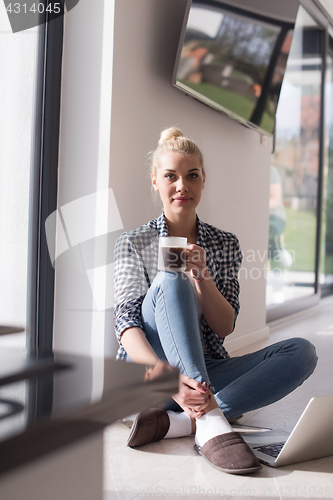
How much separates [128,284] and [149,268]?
0.11 metres

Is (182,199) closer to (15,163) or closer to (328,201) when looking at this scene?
(15,163)

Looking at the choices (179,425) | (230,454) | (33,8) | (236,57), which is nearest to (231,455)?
(230,454)

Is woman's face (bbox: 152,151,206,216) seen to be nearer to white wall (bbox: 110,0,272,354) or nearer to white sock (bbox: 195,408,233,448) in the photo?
white wall (bbox: 110,0,272,354)

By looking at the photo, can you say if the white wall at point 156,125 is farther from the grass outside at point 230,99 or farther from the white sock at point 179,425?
the white sock at point 179,425

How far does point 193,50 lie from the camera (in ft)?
6.05

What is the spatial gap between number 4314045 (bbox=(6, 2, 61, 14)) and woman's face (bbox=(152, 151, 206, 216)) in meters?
0.61

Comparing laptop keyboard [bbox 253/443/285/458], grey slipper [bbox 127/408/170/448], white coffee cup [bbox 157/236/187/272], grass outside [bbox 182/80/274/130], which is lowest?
laptop keyboard [bbox 253/443/285/458]

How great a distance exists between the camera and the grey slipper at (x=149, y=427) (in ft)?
4.10

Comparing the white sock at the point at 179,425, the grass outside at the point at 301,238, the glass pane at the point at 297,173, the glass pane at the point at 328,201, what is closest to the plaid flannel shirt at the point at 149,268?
the white sock at the point at 179,425

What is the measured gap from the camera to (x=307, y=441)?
114 centimetres

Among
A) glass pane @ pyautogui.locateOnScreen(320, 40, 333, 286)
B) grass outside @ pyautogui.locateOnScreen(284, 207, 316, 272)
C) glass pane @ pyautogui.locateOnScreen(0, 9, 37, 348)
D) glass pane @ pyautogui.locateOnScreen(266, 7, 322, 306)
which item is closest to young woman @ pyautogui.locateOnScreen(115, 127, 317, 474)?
glass pane @ pyautogui.locateOnScreen(0, 9, 37, 348)

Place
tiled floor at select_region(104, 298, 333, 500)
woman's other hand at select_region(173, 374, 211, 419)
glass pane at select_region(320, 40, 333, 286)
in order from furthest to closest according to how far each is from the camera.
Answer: glass pane at select_region(320, 40, 333, 286) < woman's other hand at select_region(173, 374, 211, 419) < tiled floor at select_region(104, 298, 333, 500)

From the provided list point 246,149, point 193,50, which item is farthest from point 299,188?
→ point 193,50

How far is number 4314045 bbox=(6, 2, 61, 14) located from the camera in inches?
58.0
